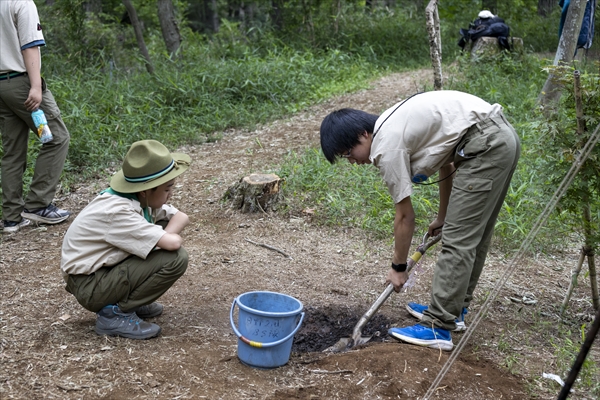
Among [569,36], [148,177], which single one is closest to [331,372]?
[148,177]

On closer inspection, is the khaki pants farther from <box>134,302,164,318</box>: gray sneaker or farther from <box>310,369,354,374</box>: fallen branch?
<box>310,369,354,374</box>: fallen branch

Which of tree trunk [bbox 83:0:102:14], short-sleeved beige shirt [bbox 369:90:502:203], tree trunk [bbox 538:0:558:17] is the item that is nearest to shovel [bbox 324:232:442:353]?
short-sleeved beige shirt [bbox 369:90:502:203]

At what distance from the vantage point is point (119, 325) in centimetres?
311

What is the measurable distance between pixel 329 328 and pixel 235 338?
0.61 m

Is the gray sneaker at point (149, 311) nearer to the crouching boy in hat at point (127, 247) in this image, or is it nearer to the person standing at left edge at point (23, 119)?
the crouching boy in hat at point (127, 247)

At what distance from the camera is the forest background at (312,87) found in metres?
3.80

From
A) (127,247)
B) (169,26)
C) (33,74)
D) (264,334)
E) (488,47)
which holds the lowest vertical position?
(264,334)

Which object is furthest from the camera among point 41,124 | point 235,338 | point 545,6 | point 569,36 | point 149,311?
point 545,6

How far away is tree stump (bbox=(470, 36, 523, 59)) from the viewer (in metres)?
9.67

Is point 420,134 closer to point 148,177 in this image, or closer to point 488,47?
point 148,177

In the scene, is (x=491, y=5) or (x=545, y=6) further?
(x=545, y=6)

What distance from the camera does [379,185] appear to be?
5.78 m

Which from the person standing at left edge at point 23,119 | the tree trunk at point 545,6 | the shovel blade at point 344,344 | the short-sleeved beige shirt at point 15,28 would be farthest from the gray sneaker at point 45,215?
the tree trunk at point 545,6

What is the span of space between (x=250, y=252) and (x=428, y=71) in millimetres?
6360
